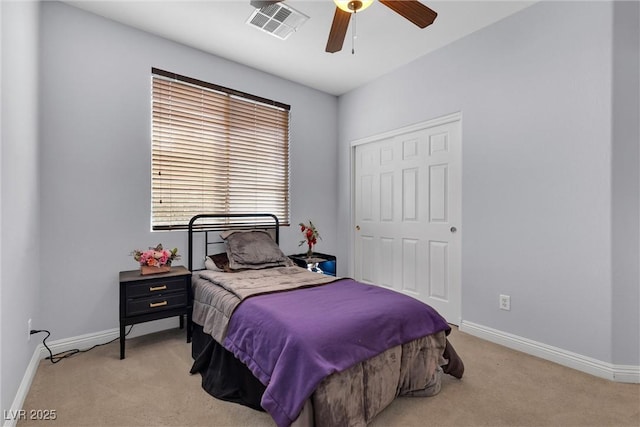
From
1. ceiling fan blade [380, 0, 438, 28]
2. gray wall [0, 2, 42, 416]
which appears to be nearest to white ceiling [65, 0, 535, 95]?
ceiling fan blade [380, 0, 438, 28]

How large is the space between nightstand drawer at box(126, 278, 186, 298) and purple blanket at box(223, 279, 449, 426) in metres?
0.87

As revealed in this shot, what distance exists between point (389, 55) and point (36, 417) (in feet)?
13.0

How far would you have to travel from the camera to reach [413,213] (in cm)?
356

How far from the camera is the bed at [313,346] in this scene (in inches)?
58.0

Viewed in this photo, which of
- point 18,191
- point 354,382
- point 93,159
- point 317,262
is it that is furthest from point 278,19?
point 354,382

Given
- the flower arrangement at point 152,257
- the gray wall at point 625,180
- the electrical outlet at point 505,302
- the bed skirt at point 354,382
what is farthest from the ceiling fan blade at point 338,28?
the electrical outlet at point 505,302

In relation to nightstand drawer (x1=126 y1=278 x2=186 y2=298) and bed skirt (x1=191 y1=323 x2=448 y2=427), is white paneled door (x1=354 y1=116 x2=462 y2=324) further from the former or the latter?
nightstand drawer (x1=126 y1=278 x2=186 y2=298)

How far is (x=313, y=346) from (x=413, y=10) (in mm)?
1985

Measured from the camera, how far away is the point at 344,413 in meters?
1.50

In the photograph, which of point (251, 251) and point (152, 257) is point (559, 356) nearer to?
point (251, 251)

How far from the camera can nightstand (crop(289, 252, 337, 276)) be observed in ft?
11.8

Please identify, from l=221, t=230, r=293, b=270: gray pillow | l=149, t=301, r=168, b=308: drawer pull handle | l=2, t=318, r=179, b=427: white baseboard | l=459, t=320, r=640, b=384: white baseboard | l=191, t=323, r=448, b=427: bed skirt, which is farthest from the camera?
l=221, t=230, r=293, b=270: gray pillow

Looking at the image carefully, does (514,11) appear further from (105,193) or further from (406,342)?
Answer: (105,193)

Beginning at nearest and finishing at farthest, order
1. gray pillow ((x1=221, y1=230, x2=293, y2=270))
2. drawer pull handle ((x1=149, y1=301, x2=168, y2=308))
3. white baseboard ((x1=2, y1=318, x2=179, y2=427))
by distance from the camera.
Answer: white baseboard ((x1=2, y1=318, x2=179, y2=427)) → drawer pull handle ((x1=149, y1=301, x2=168, y2=308)) → gray pillow ((x1=221, y1=230, x2=293, y2=270))
